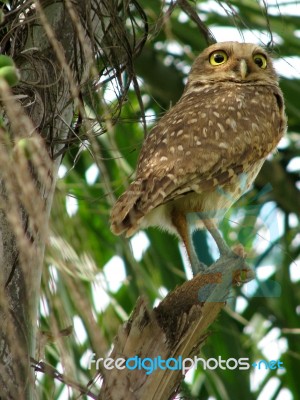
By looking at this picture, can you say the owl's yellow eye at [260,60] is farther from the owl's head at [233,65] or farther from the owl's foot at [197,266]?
the owl's foot at [197,266]

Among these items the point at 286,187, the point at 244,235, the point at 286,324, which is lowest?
the point at 286,324

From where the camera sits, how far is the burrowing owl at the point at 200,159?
3291 millimetres

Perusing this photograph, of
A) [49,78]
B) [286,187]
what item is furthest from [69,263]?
[286,187]

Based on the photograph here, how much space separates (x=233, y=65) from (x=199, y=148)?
113 centimetres

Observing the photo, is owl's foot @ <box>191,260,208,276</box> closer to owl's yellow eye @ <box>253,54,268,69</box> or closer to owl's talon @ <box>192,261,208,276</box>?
owl's talon @ <box>192,261,208,276</box>

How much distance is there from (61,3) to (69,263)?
128 centimetres

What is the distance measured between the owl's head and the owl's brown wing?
394mm

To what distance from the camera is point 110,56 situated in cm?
265

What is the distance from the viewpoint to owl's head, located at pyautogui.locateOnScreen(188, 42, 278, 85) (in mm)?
4559

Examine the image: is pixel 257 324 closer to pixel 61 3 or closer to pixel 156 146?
pixel 156 146

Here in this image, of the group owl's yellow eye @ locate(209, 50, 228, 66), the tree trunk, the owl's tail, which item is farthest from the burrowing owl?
the tree trunk

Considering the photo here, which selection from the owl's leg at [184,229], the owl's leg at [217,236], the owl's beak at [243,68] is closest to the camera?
the owl's leg at [217,236]

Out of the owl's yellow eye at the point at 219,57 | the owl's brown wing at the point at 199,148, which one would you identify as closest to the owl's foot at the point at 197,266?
the owl's brown wing at the point at 199,148

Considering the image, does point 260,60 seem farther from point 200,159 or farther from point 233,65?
point 200,159
